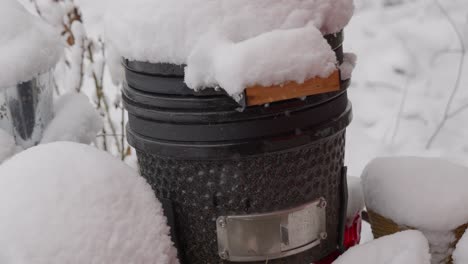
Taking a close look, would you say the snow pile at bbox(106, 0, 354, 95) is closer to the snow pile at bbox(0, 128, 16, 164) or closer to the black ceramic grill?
the black ceramic grill

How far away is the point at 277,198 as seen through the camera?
125cm

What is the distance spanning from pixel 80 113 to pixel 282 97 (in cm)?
77

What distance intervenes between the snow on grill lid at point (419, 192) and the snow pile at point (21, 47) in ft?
2.95

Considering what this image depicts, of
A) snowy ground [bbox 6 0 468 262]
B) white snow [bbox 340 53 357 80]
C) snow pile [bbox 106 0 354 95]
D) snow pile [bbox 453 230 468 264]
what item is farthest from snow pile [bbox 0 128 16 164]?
snowy ground [bbox 6 0 468 262]

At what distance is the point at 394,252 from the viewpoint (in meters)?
1.22

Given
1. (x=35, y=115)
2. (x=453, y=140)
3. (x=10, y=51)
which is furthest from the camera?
(x=453, y=140)

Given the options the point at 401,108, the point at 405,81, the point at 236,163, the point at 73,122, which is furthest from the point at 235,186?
the point at 405,81

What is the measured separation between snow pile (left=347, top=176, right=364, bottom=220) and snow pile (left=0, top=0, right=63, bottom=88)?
877 mm

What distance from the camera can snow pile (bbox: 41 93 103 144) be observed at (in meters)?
1.62

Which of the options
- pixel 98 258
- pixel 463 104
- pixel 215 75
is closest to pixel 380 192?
pixel 215 75

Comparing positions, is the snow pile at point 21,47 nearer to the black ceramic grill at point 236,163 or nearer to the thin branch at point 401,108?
the black ceramic grill at point 236,163

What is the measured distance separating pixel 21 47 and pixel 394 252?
1.02m

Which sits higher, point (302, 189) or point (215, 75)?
point (215, 75)

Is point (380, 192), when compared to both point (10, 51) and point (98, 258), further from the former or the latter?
point (10, 51)
